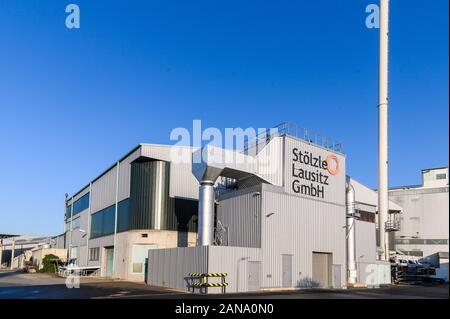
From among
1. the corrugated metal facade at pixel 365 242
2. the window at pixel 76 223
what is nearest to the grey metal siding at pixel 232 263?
the corrugated metal facade at pixel 365 242

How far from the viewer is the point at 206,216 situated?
33156mm

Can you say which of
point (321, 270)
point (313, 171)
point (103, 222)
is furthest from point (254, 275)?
point (103, 222)

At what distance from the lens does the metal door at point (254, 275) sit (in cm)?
3198

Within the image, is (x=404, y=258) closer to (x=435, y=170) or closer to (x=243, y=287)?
(x=435, y=170)

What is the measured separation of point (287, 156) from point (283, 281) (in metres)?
9.68

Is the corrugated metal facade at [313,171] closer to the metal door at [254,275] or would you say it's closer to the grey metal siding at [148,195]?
the metal door at [254,275]

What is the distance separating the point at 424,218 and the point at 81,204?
5344 cm

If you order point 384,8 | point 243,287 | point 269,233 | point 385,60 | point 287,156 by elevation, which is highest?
point 384,8

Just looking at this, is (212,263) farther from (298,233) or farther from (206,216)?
(298,233)

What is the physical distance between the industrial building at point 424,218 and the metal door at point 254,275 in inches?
1703

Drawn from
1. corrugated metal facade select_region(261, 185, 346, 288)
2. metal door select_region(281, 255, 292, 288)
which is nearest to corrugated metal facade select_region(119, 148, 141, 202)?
corrugated metal facade select_region(261, 185, 346, 288)

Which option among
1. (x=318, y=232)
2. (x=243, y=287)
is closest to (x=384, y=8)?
(x=318, y=232)

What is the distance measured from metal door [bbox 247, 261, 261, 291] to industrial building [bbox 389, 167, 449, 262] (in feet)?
142

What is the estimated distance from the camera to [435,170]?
76.7 metres
